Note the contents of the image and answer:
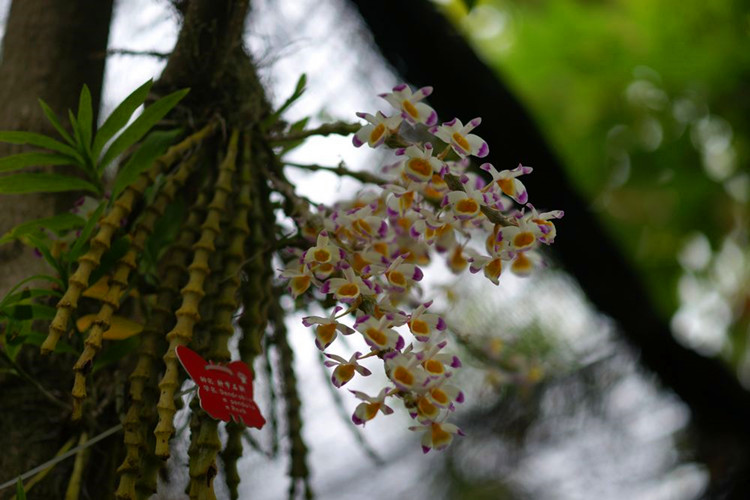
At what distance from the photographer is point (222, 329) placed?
0.52 m

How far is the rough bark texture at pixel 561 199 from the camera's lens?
986 mm

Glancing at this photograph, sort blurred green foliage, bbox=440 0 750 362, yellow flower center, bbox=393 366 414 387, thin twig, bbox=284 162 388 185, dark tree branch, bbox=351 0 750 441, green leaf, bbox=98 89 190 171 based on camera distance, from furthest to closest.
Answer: blurred green foliage, bbox=440 0 750 362 → dark tree branch, bbox=351 0 750 441 → thin twig, bbox=284 162 388 185 → green leaf, bbox=98 89 190 171 → yellow flower center, bbox=393 366 414 387

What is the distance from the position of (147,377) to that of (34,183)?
0.18 meters

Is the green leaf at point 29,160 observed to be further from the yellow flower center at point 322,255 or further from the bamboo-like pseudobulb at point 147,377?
the yellow flower center at point 322,255

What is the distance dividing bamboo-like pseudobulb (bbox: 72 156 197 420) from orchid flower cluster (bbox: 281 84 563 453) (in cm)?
12

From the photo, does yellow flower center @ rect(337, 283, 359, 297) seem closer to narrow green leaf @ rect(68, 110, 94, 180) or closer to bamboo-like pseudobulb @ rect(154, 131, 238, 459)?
Result: bamboo-like pseudobulb @ rect(154, 131, 238, 459)

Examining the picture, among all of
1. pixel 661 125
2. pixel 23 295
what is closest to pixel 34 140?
pixel 23 295

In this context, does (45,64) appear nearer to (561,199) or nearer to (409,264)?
(409,264)

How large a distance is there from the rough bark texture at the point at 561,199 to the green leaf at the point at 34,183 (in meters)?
0.52

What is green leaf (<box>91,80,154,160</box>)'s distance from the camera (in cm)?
53

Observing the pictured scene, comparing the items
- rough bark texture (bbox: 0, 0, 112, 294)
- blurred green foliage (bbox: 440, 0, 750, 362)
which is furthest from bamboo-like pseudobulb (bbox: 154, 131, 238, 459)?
blurred green foliage (bbox: 440, 0, 750, 362)

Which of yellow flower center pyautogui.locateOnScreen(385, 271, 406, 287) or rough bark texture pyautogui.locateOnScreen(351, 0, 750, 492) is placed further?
Answer: rough bark texture pyautogui.locateOnScreen(351, 0, 750, 492)

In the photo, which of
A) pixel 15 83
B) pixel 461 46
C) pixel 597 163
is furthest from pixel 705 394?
pixel 15 83

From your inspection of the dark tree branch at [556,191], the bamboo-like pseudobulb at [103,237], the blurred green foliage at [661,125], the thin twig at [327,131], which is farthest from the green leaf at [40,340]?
the blurred green foliage at [661,125]
